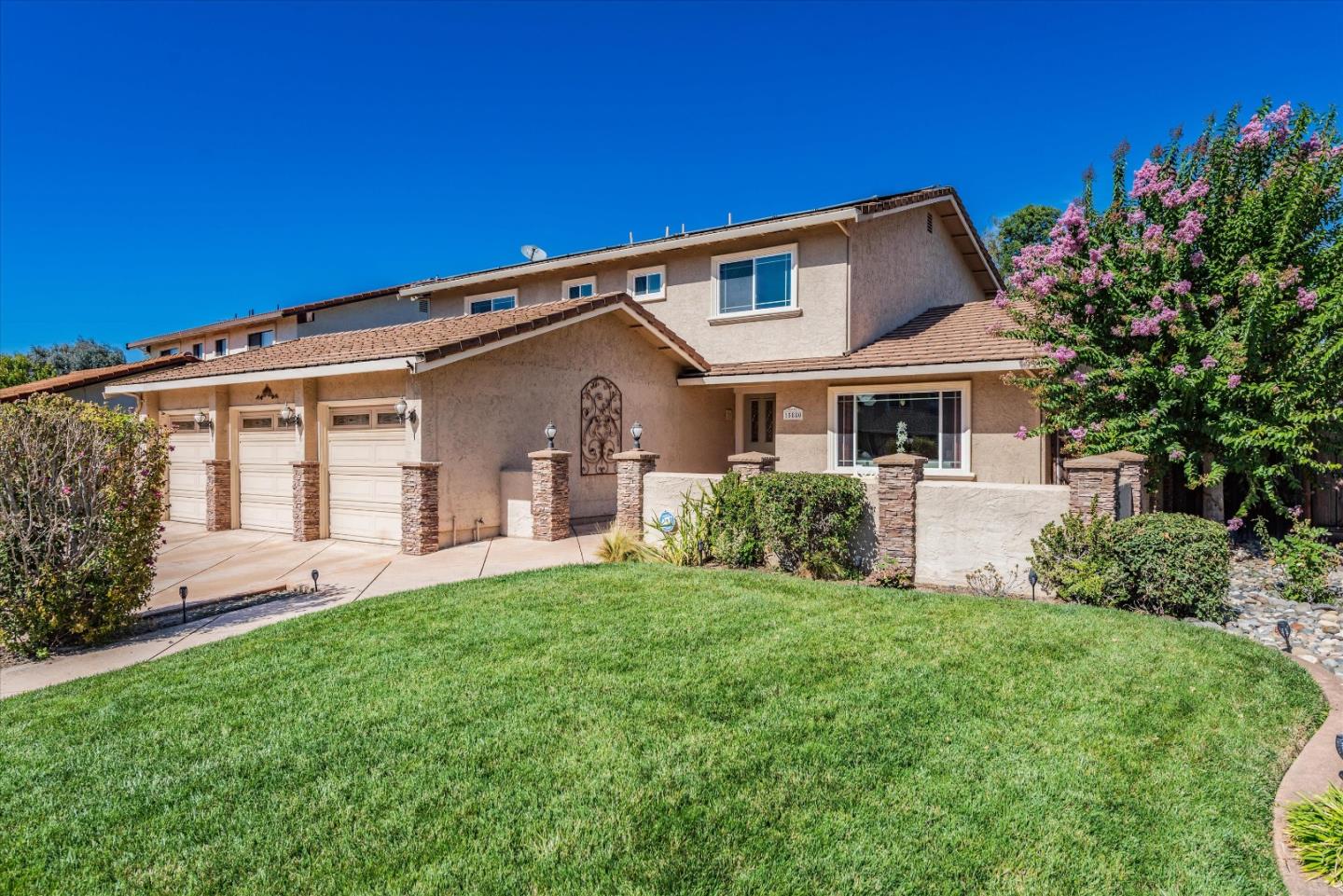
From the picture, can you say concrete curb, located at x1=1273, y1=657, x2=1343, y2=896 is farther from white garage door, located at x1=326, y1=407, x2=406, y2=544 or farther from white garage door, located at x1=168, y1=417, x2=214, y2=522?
white garage door, located at x1=168, y1=417, x2=214, y2=522

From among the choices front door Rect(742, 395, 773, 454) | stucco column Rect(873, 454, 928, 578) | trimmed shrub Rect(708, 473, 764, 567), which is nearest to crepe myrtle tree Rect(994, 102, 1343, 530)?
stucco column Rect(873, 454, 928, 578)

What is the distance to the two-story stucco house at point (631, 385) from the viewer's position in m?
12.9

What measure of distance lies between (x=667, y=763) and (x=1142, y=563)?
6452mm

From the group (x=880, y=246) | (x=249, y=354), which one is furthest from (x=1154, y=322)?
(x=249, y=354)

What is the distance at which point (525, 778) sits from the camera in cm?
387

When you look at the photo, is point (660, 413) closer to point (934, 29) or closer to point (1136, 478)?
point (1136, 478)

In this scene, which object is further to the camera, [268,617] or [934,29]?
[934,29]

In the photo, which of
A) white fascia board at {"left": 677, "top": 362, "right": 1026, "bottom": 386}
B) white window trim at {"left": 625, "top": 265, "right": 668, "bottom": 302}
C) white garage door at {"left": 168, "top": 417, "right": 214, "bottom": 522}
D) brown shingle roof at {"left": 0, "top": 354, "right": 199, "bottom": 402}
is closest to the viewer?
white fascia board at {"left": 677, "top": 362, "right": 1026, "bottom": 386}

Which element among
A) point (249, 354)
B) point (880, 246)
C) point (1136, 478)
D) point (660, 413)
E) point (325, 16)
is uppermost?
point (325, 16)

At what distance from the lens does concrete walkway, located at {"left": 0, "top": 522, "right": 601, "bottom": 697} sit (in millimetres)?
6738

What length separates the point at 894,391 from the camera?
47.1ft

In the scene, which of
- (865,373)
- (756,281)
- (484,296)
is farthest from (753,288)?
(484,296)

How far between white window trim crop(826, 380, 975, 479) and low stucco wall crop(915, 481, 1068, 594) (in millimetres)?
3140

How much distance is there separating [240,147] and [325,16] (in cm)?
1039
